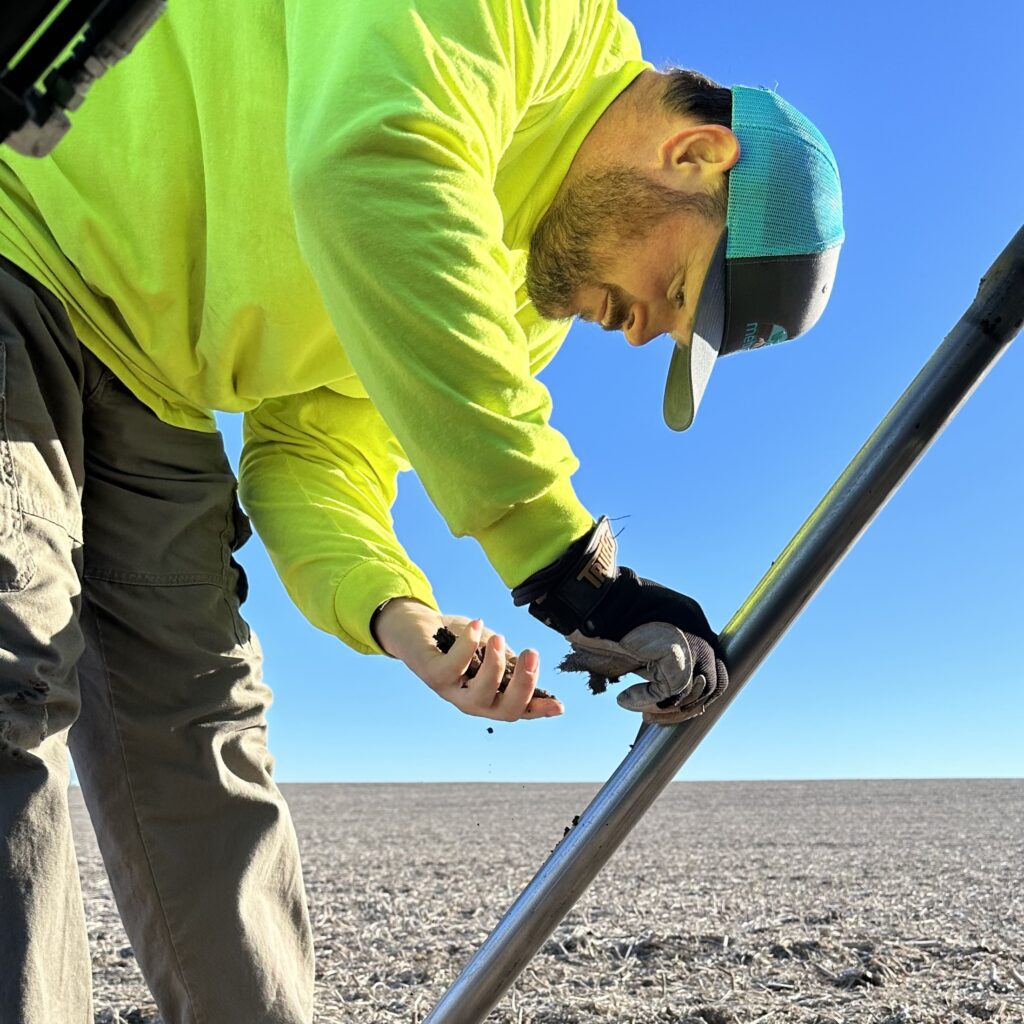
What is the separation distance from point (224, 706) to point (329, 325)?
754mm

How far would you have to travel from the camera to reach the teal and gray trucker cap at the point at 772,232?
1.93 m

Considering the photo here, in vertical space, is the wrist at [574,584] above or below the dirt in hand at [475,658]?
above

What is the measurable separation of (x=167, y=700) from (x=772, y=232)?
1.38 metres

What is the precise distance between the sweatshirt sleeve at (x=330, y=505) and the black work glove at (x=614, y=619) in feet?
2.06

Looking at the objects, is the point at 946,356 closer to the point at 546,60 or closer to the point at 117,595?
the point at 546,60

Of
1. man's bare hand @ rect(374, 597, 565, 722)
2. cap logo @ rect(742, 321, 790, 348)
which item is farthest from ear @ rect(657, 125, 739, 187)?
man's bare hand @ rect(374, 597, 565, 722)

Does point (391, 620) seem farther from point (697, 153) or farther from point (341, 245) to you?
point (697, 153)

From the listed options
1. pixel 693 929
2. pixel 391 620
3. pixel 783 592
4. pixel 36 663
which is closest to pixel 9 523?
pixel 36 663

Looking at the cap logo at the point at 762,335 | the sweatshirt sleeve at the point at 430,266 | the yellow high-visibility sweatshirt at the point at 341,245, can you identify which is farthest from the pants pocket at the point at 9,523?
the cap logo at the point at 762,335

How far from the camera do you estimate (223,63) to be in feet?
5.91

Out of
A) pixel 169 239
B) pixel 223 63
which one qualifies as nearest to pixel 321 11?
pixel 223 63

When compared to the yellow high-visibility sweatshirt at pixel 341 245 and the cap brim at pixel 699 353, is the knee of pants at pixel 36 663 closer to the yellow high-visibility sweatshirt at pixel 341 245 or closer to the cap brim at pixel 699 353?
the yellow high-visibility sweatshirt at pixel 341 245

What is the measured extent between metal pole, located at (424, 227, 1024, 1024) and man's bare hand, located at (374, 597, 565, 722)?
0.98 ft

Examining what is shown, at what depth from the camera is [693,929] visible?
4.99 metres
